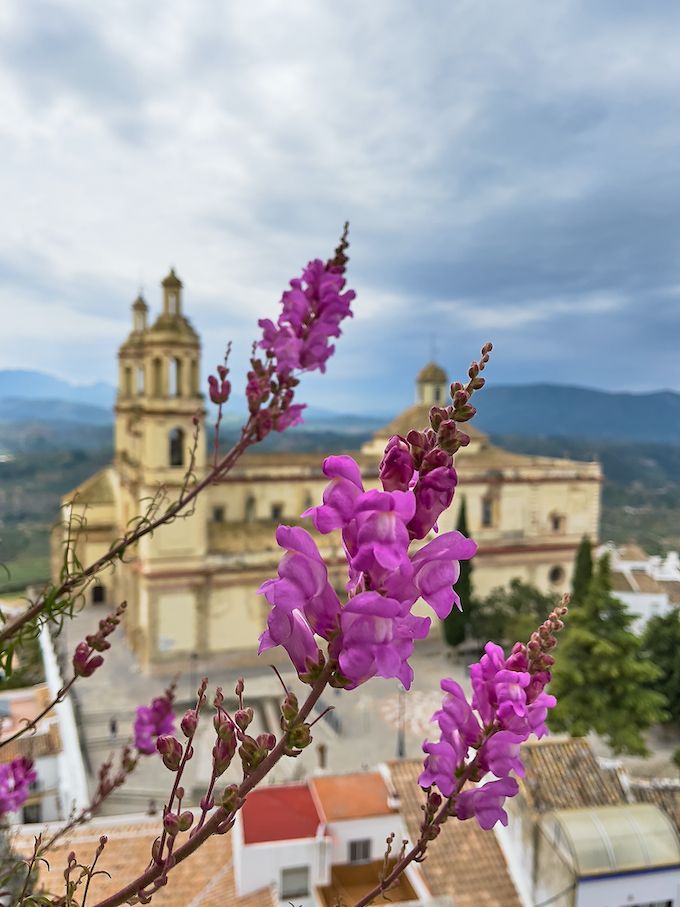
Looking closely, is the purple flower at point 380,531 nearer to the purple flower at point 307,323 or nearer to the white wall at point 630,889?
the purple flower at point 307,323

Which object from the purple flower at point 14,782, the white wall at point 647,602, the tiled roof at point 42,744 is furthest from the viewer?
the white wall at point 647,602

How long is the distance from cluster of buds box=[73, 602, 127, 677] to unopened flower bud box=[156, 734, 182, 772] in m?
1.16

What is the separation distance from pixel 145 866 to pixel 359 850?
3171 millimetres

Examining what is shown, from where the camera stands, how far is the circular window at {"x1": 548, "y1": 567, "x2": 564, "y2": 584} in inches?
1065

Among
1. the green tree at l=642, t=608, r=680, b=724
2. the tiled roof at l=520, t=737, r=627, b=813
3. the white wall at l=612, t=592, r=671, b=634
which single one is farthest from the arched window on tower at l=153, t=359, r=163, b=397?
the white wall at l=612, t=592, r=671, b=634

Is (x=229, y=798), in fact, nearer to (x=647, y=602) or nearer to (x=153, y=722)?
(x=153, y=722)

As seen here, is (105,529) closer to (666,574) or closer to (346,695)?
(346,695)

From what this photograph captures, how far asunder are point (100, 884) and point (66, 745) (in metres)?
8.83

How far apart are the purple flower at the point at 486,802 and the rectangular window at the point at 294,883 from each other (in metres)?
8.69

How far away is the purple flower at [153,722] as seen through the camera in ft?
15.8

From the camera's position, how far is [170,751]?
1487mm

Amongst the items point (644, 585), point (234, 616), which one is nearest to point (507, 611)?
point (234, 616)

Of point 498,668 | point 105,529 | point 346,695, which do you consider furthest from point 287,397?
point 105,529

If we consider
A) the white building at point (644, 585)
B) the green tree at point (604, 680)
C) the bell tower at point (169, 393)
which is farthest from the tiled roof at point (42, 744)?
the white building at point (644, 585)
